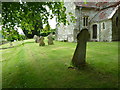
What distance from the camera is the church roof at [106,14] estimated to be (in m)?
20.8

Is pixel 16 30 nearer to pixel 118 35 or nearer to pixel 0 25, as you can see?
pixel 0 25

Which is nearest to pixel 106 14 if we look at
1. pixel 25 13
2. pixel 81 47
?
pixel 81 47

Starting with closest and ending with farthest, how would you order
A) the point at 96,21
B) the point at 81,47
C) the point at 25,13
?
the point at 81,47 < the point at 25,13 < the point at 96,21

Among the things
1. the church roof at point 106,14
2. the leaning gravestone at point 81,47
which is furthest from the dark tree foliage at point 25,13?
the church roof at point 106,14

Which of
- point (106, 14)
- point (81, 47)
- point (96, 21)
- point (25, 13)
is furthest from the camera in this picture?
point (96, 21)

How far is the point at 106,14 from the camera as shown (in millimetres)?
22406

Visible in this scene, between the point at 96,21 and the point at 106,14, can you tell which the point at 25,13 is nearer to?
the point at 106,14


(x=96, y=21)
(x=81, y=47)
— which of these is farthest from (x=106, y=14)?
(x=81, y=47)

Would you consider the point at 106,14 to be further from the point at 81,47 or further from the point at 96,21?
the point at 81,47

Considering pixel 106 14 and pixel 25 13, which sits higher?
pixel 106 14

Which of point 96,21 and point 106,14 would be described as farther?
point 96,21

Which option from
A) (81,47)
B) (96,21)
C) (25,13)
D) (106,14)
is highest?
(106,14)

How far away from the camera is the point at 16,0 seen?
6574 millimetres

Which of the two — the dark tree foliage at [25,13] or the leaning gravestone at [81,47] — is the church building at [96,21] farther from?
the leaning gravestone at [81,47]
